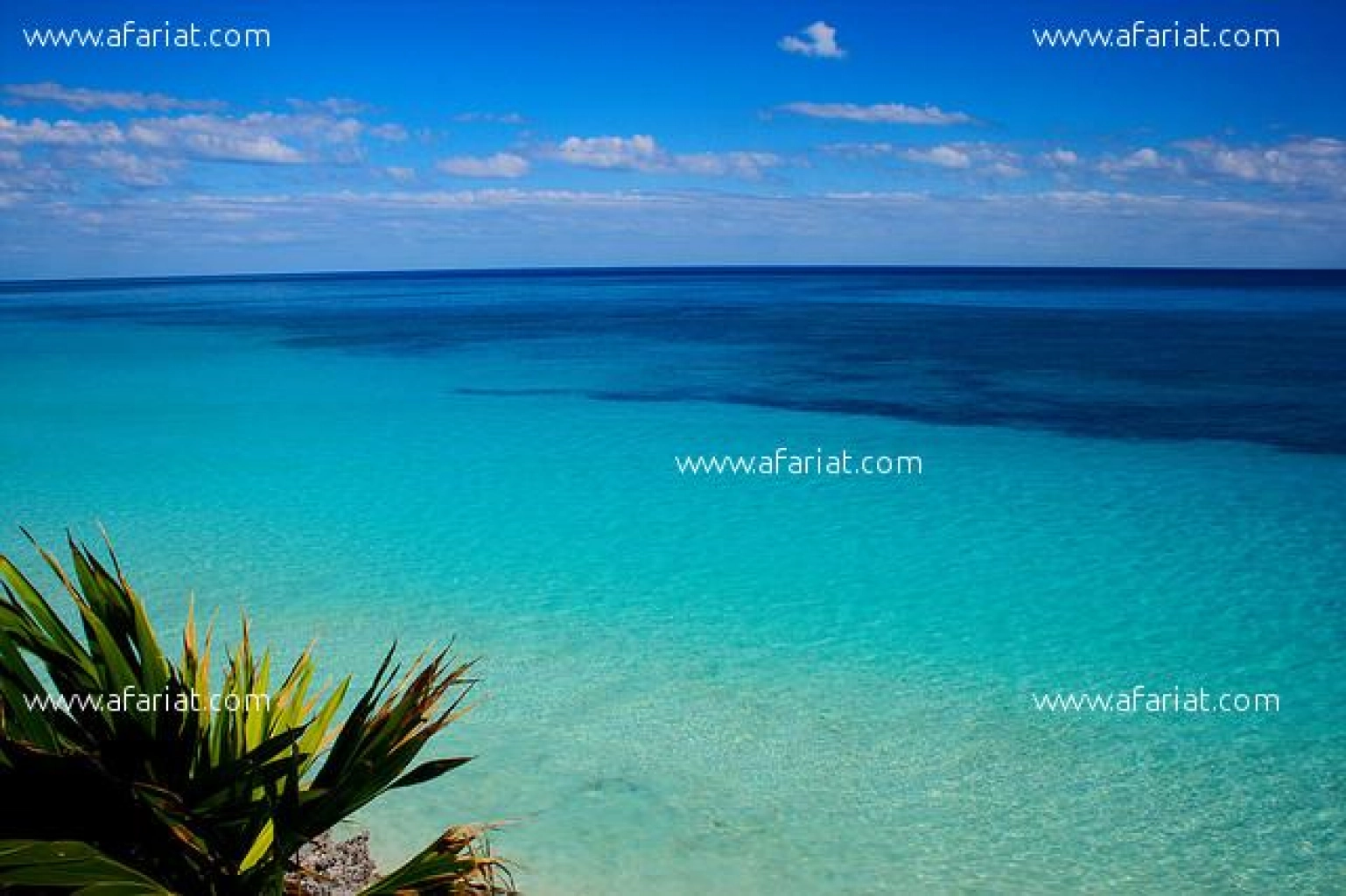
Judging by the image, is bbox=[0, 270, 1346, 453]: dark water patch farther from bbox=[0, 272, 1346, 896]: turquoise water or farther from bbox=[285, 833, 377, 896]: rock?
bbox=[285, 833, 377, 896]: rock

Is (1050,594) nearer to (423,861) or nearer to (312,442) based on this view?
(423,861)

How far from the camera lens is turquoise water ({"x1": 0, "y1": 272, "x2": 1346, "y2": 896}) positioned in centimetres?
639

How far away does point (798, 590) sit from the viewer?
1098cm

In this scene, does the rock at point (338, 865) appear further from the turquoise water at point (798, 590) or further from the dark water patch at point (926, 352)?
the dark water patch at point (926, 352)

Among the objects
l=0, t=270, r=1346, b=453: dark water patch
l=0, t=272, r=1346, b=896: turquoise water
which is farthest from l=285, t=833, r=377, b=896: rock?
l=0, t=270, r=1346, b=453: dark water patch

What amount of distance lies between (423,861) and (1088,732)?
574 cm

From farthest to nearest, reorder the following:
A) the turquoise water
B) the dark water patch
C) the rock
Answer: the dark water patch, the turquoise water, the rock

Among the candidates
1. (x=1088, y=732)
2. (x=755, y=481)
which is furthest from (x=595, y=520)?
(x=1088, y=732)

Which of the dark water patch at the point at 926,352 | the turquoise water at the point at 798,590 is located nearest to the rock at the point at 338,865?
the turquoise water at the point at 798,590

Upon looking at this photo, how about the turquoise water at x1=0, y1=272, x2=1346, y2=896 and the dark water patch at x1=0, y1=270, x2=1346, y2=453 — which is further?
the dark water patch at x1=0, y1=270, x2=1346, y2=453

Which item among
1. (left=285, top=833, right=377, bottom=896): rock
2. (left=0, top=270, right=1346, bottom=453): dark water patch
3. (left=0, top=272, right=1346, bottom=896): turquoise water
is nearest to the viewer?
(left=285, top=833, right=377, bottom=896): rock

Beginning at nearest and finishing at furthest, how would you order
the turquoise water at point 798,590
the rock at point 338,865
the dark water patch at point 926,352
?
the rock at point 338,865, the turquoise water at point 798,590, the dark water patch at point 926,352

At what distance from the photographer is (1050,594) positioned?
10844 millimetres

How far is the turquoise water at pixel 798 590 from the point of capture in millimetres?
6395
